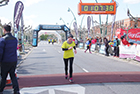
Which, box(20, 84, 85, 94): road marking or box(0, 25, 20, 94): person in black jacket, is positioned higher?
box(0, 25, 20, 94): person in black jacket

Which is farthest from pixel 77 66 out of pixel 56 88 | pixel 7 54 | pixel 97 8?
pixel 97 8

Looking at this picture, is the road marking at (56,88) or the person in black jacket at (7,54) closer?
the person in black jacket at (7,54)

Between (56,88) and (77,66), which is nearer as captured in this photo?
(56,88)

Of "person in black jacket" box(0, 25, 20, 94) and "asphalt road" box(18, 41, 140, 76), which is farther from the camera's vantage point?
"asphalt road" box(18, 41, 140, 76)

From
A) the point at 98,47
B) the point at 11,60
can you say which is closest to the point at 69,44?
the point at 11,60

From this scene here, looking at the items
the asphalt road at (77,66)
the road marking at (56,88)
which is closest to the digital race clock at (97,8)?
the asphalt road at (77,66)

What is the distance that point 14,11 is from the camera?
15555mm

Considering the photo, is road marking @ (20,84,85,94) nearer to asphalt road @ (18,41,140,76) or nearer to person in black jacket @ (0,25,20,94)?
person in black jacket @ (0,25,20,94)

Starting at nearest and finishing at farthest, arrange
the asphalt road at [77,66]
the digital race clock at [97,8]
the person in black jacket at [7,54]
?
the person in black jacket at [7,54], the asphalt road at [77,66], the digital race clock at [97,8]

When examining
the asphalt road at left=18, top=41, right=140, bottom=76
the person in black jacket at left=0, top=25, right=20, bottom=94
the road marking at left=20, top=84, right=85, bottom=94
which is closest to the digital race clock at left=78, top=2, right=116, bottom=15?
the asphalt road at left=18, top=41, right=140, bottom=76

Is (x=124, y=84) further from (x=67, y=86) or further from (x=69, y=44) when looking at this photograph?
(x=69, y=44)

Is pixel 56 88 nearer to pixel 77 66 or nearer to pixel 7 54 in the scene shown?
pixel 7 54

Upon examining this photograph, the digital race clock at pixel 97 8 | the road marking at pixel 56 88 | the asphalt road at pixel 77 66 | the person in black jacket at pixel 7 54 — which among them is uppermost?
the digital race clock at pixel 97 8

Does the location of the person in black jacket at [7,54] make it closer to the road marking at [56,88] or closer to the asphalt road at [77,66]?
the road marking at [56,88]
